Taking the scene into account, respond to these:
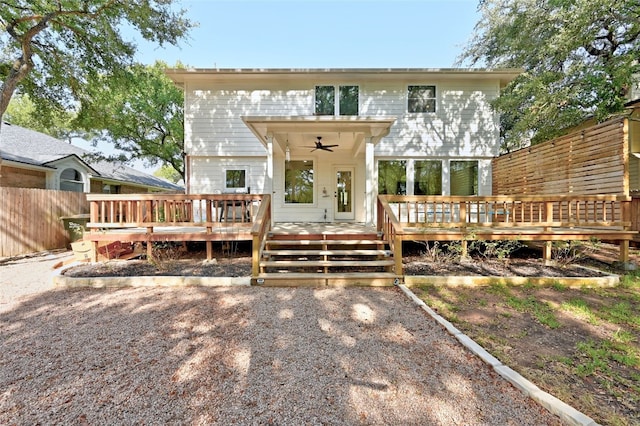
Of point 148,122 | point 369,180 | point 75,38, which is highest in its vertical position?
point 75,38

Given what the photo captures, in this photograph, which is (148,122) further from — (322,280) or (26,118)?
(322,280)

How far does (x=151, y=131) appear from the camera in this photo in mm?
16500

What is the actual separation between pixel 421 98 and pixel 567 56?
529 cm

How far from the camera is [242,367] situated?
2445mm

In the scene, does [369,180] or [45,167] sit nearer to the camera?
[369,180]

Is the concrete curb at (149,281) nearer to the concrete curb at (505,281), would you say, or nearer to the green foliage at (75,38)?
the concrete curb at (505,281)

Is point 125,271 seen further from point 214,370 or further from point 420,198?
point 420,198

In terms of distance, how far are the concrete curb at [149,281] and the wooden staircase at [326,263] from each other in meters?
0.50

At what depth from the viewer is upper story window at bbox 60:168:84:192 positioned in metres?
12.6

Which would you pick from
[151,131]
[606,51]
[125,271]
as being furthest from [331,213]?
[151,131]

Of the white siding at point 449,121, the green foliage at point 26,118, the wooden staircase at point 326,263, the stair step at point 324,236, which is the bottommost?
the wooden staircase at point 326,263

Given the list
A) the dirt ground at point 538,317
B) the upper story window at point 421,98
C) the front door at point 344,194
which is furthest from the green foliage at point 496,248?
the upper story window at point 421,98

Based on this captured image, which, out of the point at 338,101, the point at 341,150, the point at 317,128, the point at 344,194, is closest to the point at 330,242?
the point at 317,128

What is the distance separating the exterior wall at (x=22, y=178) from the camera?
10.1 meters
